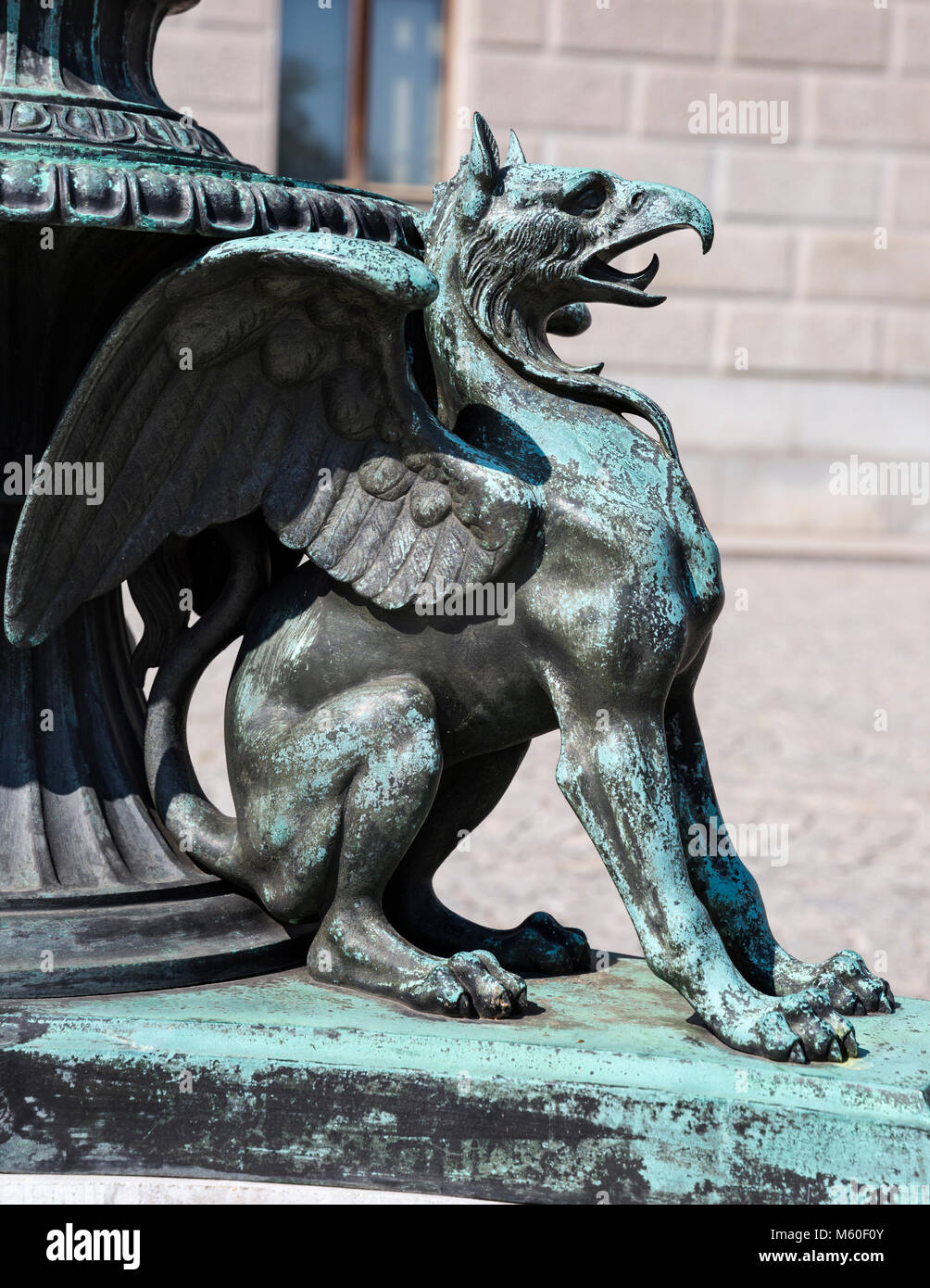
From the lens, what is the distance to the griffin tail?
2484mm

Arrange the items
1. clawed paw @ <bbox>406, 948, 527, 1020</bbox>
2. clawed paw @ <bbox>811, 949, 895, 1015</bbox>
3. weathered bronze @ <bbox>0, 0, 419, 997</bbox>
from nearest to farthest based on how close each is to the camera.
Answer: weathered bronze @ <bbox>0, 0, 419, 997</bbox>
clawed paw @ <bbox>406, 948, 527, 1020</bbox>
clawed paw @ <bbox>811, 949, 895, 1015</bbox>

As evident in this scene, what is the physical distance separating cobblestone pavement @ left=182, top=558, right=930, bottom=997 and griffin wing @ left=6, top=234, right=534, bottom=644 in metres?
2.02

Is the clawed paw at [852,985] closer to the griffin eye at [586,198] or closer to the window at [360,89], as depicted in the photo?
the griffin eye at [586,198]

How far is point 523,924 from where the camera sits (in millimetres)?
2604

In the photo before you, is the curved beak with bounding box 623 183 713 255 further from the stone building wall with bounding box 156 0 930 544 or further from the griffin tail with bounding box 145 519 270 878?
the stone building wall with bounding box 156 0 930 544

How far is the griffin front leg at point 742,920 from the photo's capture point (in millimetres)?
2393

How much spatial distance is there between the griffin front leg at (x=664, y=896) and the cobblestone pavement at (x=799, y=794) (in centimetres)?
177

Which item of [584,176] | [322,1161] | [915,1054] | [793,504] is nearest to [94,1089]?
[322,1161]

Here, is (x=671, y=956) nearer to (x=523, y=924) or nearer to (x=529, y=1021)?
(x=529, y=1021)

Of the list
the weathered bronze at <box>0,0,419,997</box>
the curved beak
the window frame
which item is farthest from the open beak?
the window frame

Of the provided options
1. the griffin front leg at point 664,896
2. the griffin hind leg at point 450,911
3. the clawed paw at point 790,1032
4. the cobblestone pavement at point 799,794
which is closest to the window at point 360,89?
the cobblestone pavement at point 799,794

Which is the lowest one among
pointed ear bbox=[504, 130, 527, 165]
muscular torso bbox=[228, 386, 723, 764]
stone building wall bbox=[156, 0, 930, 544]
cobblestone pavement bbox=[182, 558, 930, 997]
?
cobblestone pavement bbox=[182, 558, 930, 997]

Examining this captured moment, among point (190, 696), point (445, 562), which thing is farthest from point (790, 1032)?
point (190, 696)

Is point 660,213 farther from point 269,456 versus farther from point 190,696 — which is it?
point 190,696
